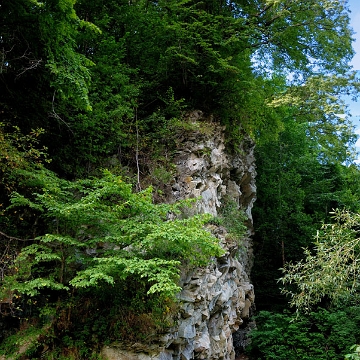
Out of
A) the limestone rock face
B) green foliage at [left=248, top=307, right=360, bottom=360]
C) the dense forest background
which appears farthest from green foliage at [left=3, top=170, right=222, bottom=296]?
green foliage at [left=248, top=307, right=360, bottom=360]

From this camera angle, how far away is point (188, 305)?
6078 millimetres

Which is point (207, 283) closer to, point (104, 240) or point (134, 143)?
point (104, 240)

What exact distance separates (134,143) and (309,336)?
7875 mm

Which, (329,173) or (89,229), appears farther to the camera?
(329,173)

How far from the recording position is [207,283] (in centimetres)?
675

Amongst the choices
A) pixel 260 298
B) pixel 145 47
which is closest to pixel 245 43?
pixel 145 47

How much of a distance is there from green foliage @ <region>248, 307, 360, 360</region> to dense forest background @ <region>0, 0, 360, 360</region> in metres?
0.05

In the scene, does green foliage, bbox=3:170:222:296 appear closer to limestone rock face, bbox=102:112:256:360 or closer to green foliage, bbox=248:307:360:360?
limestone rock face, bbox=102:112:256:360

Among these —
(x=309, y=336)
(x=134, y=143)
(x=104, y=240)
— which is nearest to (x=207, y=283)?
(x=104, y=240)

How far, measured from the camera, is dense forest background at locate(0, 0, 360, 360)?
4.98 metres

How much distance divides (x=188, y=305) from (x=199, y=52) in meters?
6.22

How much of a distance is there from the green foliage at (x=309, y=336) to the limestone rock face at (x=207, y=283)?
1041mm

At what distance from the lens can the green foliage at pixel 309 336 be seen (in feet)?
30.7

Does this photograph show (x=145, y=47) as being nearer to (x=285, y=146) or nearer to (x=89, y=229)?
(x=89, y=229)
